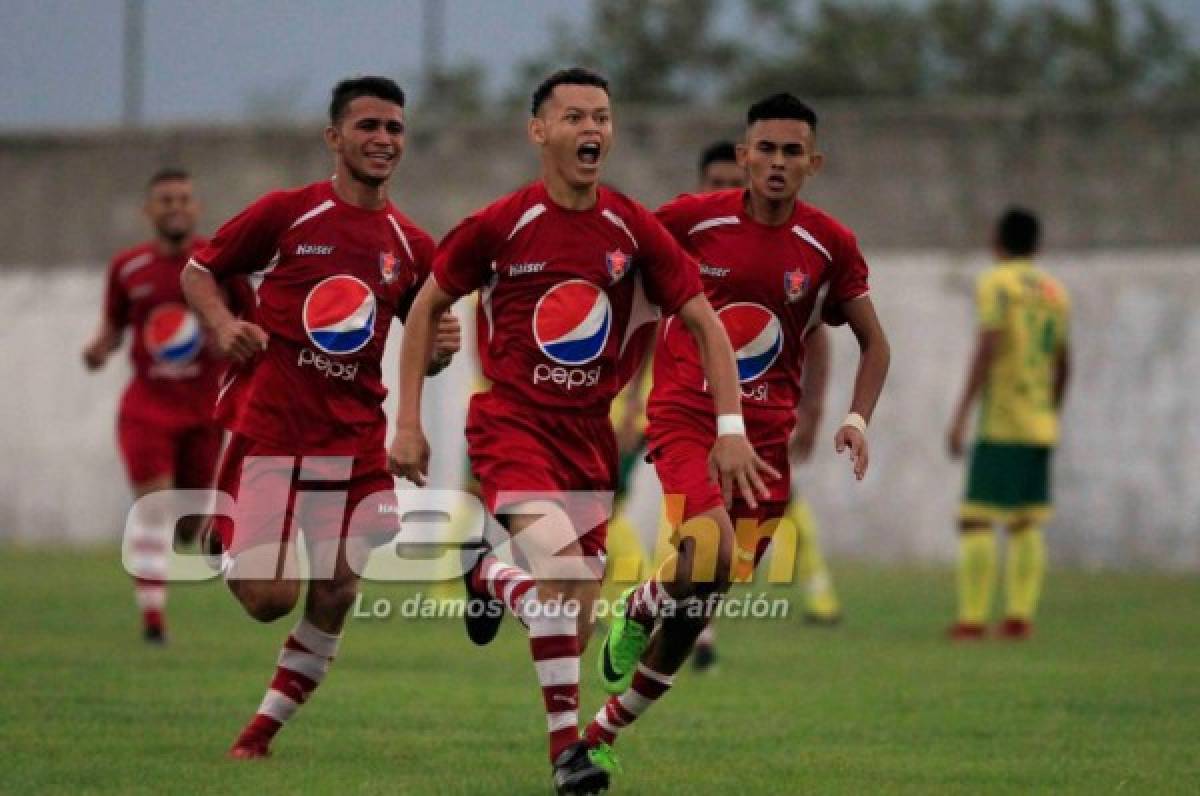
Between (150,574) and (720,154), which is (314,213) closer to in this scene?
(720,154)

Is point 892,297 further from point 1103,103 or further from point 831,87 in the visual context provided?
point 831,87

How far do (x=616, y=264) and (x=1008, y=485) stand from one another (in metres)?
7.90

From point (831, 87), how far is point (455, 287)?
2382 cm

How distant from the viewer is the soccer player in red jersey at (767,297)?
8.77 metres

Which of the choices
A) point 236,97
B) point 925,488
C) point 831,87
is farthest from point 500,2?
point 925,488

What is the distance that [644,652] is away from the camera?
8.45m

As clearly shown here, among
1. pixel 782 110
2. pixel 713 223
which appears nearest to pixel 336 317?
pixel 713 223

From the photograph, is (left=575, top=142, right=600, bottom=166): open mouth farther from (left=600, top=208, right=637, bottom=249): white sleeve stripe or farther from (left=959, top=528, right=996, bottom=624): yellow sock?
(left=959, top=528, right=996, bottom=624): yellow sock

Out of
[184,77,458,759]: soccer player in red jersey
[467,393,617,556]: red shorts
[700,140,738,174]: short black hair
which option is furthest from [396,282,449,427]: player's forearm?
[700,140,738,174]: short black hair

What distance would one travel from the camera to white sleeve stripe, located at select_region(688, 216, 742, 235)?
8883 millimetres

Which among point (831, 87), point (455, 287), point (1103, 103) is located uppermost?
point (831, 87)

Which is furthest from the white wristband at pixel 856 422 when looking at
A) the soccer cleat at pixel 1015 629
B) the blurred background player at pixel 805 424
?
the soccer cleat at pixel 1015 629

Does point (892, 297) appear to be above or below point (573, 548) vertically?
above

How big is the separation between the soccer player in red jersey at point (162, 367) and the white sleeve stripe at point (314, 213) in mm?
5153
